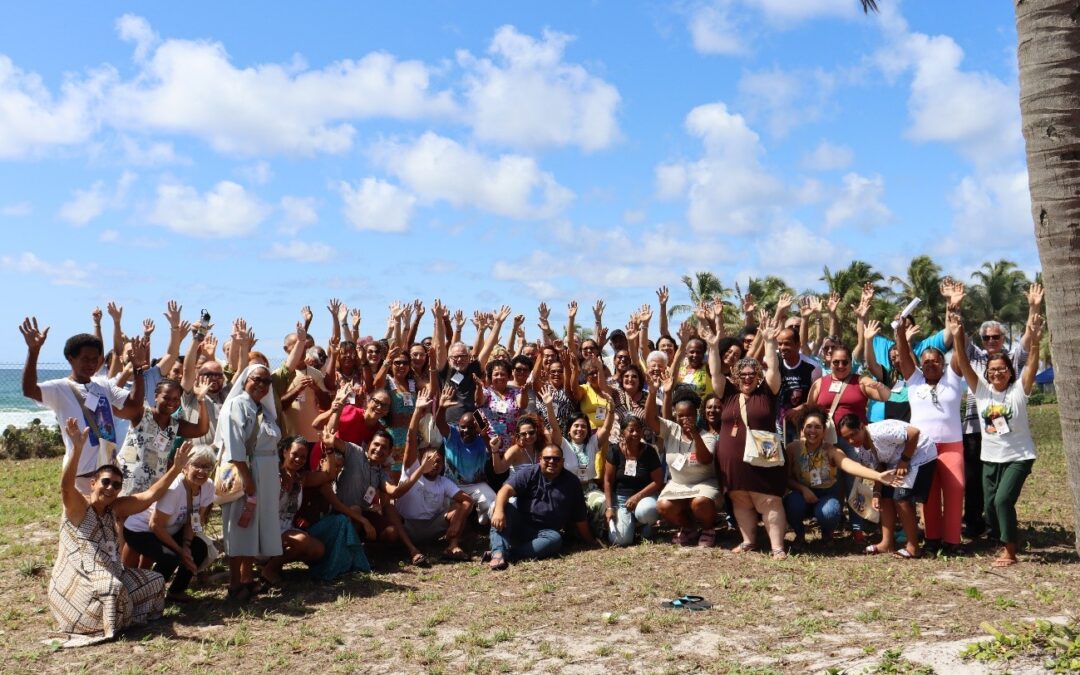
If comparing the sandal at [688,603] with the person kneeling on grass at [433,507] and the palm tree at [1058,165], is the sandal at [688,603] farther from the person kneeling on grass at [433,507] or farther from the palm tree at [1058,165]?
the palm tree at [1058,165]

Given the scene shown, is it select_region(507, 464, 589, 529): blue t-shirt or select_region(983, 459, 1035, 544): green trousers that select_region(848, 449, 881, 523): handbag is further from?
select_region(507, 464, 589, 529): blue t-shirt

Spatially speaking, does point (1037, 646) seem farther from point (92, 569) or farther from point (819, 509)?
point (92, 569)

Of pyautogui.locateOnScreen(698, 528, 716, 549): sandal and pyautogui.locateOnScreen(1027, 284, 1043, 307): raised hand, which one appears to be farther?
pyautogui.locateOnScreen(698, 528, 716, 549): sandal

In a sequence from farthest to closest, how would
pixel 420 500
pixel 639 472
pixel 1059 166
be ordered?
pixel 639 472
pixel 420 500
pixel 1059 166

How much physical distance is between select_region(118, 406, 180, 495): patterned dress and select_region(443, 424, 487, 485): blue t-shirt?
2.86 meters

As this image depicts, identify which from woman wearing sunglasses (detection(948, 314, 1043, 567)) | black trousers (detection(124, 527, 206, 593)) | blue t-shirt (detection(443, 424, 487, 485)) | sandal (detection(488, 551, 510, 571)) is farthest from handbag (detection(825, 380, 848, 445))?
black trousers (detection(124, 527, 206, 593))

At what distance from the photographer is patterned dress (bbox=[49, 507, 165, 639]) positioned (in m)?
6.52

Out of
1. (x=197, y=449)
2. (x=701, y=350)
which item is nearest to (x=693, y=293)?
(x=701, y=350)

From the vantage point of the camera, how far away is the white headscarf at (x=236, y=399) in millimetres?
7445

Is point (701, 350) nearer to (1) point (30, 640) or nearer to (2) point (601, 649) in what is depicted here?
(2) point (601, 649)

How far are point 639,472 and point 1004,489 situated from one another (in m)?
3.30

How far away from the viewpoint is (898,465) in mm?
8430

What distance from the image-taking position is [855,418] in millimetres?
8516

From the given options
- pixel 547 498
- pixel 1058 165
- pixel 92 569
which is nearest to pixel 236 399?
pixel 92 569
